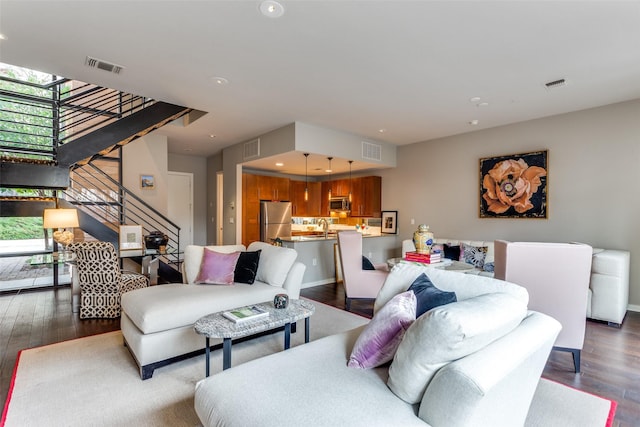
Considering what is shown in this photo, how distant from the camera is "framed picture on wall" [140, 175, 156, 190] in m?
5.90

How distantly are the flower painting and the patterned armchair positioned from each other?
18.2 ft

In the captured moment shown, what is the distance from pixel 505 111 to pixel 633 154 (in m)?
1.62

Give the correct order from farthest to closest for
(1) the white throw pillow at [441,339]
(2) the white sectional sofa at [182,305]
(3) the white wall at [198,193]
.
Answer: (3) the white wall at [198,193], (2) the white sectional sofa at [182,305], (1) the white throw pillow at [441,339]

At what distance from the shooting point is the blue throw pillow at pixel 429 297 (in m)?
1.69

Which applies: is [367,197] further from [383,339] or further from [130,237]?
[383,339]

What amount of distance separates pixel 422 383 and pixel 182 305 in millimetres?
1985

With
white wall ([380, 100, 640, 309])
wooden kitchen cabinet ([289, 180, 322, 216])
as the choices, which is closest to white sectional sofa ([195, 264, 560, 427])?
white wall ([380, 100, 640, 309])

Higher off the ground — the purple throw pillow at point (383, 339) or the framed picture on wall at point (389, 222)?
the framed picture on wall at point (389, 222)

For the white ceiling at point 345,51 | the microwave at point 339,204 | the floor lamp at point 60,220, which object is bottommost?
the floor lamp at point 60,220

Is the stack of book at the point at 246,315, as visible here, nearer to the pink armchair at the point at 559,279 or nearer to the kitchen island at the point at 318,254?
the pink armchair at the point at 559,279

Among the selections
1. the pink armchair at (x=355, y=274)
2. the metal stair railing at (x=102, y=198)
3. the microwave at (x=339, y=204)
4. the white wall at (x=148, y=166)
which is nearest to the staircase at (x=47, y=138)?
the metal stair railing at (x=102, y=198)

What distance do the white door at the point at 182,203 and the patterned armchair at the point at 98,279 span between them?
4256mm

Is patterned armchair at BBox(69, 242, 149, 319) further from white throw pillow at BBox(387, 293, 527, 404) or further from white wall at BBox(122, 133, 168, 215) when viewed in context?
white throw pillow at BBox(387, 293, 527, 404)

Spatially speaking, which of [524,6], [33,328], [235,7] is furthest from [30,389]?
[524,6]
